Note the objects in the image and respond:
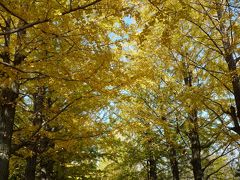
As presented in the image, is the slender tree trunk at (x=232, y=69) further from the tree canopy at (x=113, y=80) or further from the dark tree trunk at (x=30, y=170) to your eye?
the dark tree trunk at (x=30, y=170)

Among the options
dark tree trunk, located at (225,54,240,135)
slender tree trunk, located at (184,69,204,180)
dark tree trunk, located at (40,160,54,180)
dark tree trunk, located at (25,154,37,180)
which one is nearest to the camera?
dark tree trunk, located at (225,54,240,135)

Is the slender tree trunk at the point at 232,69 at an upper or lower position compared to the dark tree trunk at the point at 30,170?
upper

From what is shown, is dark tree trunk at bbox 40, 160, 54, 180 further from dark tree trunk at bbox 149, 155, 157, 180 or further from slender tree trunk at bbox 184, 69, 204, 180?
slender tree trunk at bbox 184, 69, 204, 180

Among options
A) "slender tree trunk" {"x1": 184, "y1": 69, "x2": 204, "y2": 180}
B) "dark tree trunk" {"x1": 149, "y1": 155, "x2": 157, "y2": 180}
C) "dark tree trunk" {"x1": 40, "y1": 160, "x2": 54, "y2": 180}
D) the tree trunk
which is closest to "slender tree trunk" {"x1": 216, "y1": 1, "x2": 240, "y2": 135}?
"slender tree trunk" {"x1": 184, "y1": 69, "x2": 204, "y2": 180}

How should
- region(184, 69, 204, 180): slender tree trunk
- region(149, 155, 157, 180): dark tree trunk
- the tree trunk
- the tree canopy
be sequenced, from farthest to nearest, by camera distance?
region(149, 155, 157, 180): dark tree trunk
region(184, 69, 204, 180): slender tree trunk
the tree trunk
the tree canopy

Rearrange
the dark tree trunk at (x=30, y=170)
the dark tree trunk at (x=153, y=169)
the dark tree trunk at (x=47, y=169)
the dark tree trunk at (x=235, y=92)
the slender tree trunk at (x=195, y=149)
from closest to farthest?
A: the dark tree trunk at (x=235, y=92) → the dark tree trunk at (x=30, y=170) → the slender tree trunk at (x=195, y=149) → the dark tree trunk at (x=47, y=169) → the dark tree trunk at (x=153, y=169)

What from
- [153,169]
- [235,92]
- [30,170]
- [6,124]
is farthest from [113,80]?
[153,169]

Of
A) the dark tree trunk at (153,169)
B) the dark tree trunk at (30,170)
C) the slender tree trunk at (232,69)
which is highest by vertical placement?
the slender tree trunk at (232,69)

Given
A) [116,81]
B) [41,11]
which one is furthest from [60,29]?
[116,81]

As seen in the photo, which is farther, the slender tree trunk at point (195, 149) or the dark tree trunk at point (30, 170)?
the slender tree trunk at point (195, 149)

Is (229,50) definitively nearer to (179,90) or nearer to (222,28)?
(222,28)

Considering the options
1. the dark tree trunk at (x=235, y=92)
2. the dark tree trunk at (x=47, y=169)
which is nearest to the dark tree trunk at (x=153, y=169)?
the dark tree trunk at (x=47, y=169)

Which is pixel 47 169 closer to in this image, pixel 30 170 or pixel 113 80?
pixel 30 170

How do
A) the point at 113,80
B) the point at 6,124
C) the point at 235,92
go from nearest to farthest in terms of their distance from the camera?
the point at 113,80, the point at 6,124, the point at 235,92
